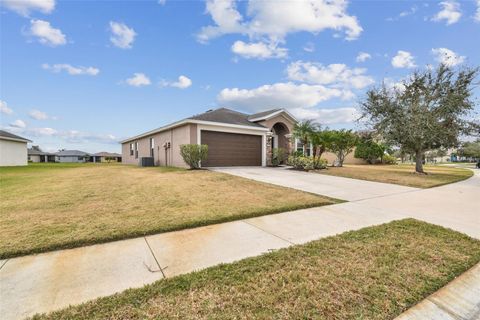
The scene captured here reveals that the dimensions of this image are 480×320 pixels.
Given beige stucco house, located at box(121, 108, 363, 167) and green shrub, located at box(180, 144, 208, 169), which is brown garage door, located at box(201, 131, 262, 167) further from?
green shrub, located at box(180, 144, 208, 169)

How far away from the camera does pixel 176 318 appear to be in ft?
5.90

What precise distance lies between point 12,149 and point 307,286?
108 feet

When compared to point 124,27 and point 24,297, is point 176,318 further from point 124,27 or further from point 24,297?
point 124,27

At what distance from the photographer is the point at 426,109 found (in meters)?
13.4

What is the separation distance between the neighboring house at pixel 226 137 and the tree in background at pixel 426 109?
6.28 meters

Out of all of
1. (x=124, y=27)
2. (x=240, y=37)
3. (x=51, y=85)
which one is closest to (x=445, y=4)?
(x=240, y=37)

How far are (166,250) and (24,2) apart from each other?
1124cm

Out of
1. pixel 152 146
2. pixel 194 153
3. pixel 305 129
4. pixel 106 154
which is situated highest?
pixel 305 129

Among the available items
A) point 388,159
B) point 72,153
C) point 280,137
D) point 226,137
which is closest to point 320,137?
point 280,137

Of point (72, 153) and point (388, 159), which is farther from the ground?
point (72, 153)

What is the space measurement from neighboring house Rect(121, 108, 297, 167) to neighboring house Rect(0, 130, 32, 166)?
50.1 feet

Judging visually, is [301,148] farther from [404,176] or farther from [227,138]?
[404,176]

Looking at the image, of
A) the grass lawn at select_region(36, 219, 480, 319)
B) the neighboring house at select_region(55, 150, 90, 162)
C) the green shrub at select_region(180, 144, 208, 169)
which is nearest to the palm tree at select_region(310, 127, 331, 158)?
the green shrub at select_region(180, 144, 208, 169)

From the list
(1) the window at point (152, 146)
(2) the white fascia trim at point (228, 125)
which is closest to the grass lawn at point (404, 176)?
(2) the white fascia trim at point (228, 125)
